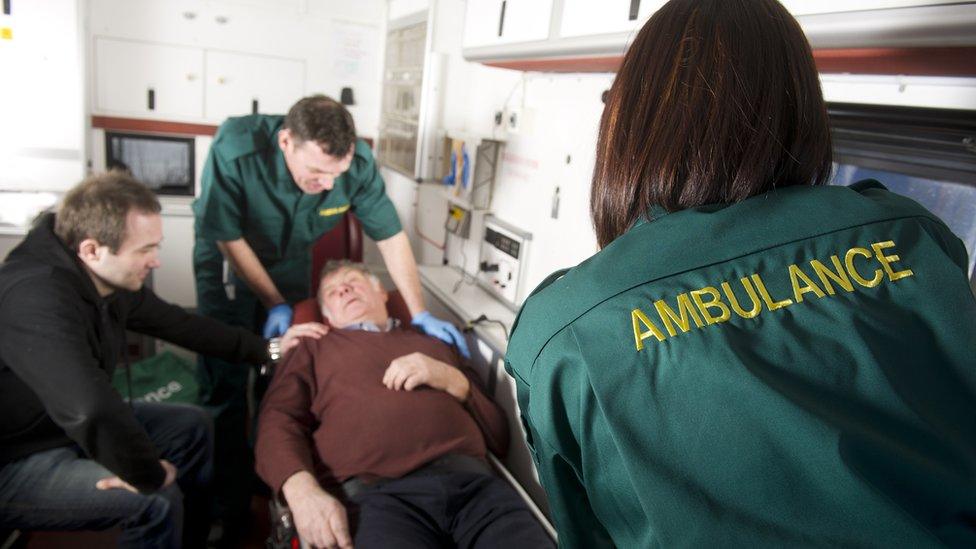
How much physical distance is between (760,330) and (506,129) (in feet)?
6.79

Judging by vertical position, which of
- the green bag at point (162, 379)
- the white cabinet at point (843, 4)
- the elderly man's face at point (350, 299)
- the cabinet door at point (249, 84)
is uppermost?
the white cabinet at point (843, 4)

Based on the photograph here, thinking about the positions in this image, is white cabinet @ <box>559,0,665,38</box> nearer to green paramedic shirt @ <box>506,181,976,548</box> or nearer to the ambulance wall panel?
green paramedic shirt @ <box>506,181,976,548</box>

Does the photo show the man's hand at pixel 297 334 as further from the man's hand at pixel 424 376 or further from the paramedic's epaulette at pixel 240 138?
the paramedic's epaulette at pixel 240 138

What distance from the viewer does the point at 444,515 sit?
1.51 metres

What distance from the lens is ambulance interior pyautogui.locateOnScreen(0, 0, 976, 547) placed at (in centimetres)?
111

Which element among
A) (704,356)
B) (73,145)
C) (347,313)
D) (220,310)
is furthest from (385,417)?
(73,145)

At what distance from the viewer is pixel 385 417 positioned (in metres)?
1.65

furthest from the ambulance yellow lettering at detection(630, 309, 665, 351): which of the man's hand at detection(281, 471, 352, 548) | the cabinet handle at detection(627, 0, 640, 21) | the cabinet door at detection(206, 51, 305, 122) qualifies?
the cabinet door at detection(206, 51, 305, 122)

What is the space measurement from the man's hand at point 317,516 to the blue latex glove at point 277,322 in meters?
0.76

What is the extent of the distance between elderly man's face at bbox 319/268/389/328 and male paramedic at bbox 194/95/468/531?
0.49 feet

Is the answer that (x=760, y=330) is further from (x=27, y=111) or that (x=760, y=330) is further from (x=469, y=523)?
(x=27, y=111)

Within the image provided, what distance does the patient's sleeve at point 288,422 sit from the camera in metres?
1.54

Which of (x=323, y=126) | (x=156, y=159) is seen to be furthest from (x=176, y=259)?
(x=323, y=126)

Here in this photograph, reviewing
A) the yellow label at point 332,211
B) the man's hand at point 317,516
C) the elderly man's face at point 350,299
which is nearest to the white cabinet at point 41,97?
the yellow label at point 332,211
